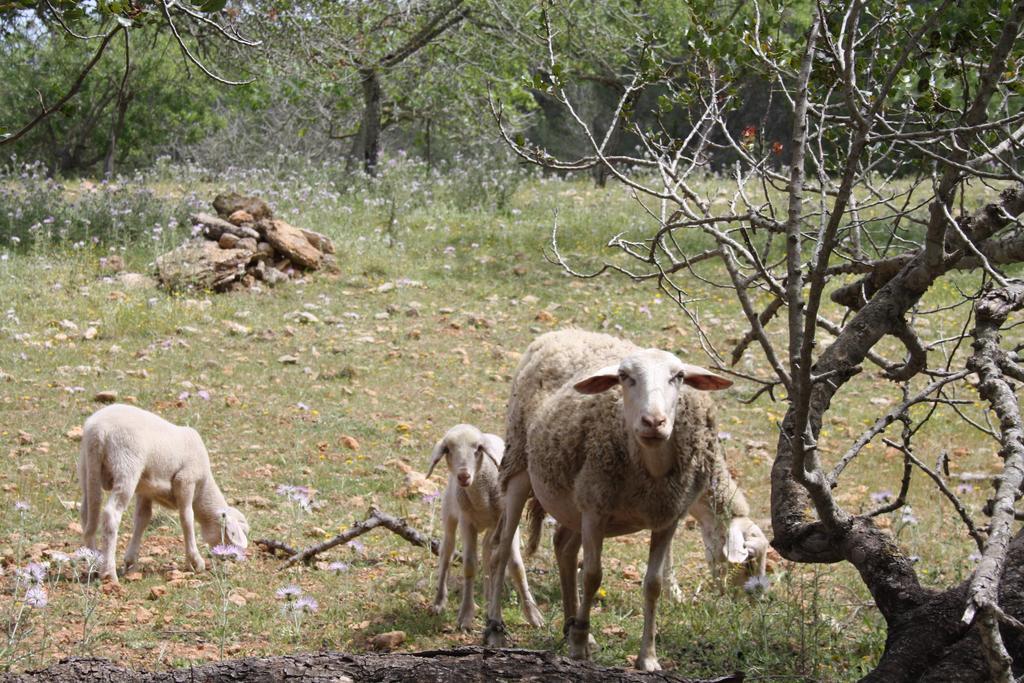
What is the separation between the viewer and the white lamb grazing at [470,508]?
244 inches

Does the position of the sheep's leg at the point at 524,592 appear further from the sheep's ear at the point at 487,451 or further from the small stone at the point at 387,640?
the small stone at the point at 387,640

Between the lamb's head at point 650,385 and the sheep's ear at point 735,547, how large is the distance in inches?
64.6

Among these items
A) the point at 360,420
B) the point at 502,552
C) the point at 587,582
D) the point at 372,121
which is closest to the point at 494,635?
the point at 502,552

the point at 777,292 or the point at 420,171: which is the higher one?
the point at 420,171

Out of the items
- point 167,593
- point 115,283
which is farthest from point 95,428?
point 115,283

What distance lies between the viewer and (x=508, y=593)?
6.73 meters

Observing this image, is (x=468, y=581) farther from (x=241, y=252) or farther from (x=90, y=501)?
(x=241, y=252)

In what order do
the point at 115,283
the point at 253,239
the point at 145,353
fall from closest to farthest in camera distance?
the point at 145,353, the point at 115,283, the point at 253,239

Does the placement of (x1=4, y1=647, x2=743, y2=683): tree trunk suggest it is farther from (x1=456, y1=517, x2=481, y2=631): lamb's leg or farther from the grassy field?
(x1=456, y1=517, x2=481, y2=631): lamb's leg

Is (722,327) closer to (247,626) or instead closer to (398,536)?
(398,536)

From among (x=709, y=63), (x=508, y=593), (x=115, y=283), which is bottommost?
(x=508, y=593)

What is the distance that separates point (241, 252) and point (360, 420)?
14.0ft

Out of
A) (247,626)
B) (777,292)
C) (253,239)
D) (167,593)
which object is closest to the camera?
(777,292)

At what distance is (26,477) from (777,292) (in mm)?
5907
